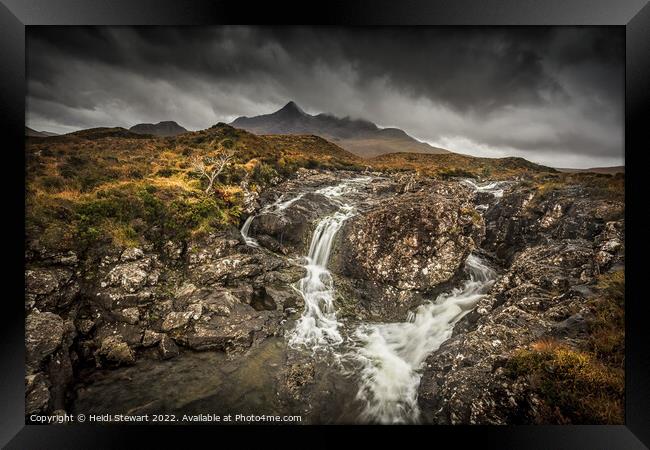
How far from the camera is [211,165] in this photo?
4.96 meters

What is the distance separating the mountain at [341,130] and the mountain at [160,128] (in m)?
1.13

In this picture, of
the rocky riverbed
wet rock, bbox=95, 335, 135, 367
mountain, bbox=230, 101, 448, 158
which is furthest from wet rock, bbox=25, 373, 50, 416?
mountain, bbox=230, 101, 448, 158

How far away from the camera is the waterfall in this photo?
17.7 ft

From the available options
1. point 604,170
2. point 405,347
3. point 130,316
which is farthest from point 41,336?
point 604,170

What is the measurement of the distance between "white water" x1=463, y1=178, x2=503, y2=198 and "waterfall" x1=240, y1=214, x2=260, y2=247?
4.97 meters

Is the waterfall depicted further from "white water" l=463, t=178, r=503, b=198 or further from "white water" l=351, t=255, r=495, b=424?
"white water" l=463, t=178, r=503, b=198

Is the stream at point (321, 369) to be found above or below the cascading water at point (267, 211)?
below

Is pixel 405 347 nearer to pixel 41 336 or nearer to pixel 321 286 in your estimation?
pixel 321 286

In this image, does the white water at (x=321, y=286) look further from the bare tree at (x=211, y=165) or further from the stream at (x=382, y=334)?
the bare tree at (x=211, y=165)

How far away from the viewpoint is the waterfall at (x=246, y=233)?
17.7 ft

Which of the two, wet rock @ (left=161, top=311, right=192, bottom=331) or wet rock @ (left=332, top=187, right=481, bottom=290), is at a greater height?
wet rock @ (left=332, top=187, right=481, bottom=290)

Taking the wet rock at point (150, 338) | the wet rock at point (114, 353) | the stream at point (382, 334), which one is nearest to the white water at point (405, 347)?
the stream at point (382, 334)
